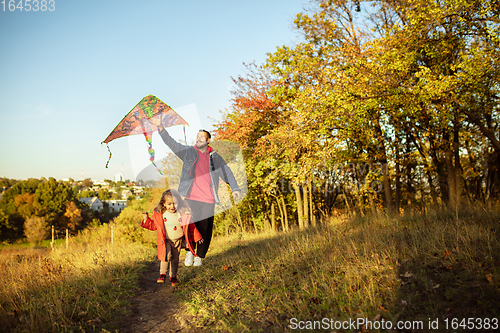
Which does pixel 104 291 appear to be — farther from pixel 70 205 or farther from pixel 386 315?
pixel 70 205

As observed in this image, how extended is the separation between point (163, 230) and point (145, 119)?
7.53ft

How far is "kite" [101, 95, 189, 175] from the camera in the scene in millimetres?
5965

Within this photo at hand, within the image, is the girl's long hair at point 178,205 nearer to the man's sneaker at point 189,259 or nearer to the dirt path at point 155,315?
the man's sneaker at point 189,259

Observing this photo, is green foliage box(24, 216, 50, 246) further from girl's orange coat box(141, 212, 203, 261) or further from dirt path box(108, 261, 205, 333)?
girl's orange coat box(141, 212, 203, 261)

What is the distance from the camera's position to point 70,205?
64562 mm

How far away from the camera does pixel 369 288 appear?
3.86 m

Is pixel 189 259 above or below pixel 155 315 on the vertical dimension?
above

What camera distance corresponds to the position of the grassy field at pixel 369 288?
3246mm

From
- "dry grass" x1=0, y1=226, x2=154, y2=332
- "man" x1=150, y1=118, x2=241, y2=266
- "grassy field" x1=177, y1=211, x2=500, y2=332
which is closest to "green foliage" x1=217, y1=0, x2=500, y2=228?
"grassy field" x1=177, y1=211, x2=500, y2=332

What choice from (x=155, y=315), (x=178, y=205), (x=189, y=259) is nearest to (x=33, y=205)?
(x=189, y=259)

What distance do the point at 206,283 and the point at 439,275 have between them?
4.15 metres

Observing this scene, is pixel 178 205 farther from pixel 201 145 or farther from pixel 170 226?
pixel 201 145

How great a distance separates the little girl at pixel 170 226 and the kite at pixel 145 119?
4.19 feet

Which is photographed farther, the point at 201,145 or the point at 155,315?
the point at 201,145
